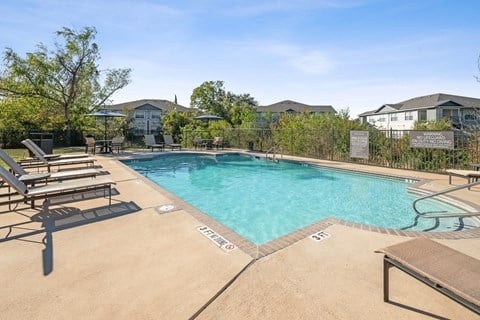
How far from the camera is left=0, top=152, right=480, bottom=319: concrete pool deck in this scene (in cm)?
218

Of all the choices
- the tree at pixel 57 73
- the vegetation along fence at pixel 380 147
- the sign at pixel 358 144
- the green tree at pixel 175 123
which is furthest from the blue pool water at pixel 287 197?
the tree at pixel 57 73

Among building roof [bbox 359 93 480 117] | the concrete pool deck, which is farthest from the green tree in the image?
building roof [bbox 359 93 480 117]

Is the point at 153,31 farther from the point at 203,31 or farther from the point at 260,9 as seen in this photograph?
the point at 260,9

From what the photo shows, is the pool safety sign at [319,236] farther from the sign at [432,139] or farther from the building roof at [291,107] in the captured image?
the building roof at [291,107]

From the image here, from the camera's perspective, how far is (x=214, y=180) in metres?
9.57

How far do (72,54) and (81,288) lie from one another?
22265mm

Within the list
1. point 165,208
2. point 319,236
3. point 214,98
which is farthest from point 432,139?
point 214,98

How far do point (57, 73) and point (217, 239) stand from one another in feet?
73.8

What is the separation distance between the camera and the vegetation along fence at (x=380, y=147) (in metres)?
8.54

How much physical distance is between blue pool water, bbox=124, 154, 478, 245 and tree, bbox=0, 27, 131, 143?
12.9 metres

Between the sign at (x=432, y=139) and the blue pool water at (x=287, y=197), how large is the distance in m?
1.92

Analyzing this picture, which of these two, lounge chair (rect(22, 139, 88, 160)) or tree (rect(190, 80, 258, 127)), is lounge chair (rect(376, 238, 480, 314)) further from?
tree (rect(190, 80, 258, 127))

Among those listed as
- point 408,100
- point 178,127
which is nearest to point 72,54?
point 178,127

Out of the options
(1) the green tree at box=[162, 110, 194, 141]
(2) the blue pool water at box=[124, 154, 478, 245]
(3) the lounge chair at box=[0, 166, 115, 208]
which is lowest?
(2) the blue pool water at box=[124, 154, 478, 245]
